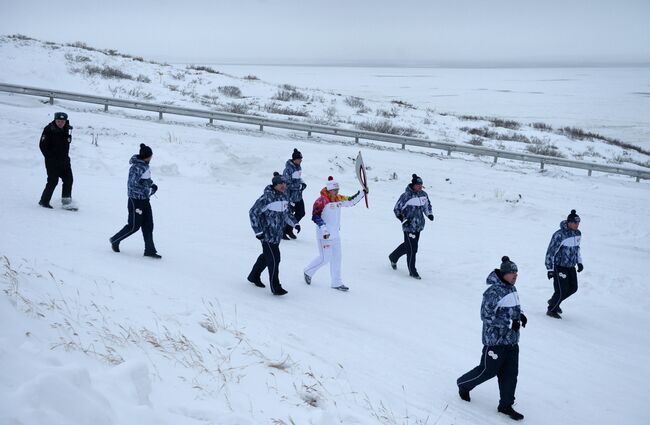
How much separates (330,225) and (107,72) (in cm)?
3099

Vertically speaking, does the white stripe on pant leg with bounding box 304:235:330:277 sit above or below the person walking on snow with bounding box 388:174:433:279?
below

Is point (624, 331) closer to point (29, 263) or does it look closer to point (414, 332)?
point (414, 332)

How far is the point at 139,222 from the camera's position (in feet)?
32.2

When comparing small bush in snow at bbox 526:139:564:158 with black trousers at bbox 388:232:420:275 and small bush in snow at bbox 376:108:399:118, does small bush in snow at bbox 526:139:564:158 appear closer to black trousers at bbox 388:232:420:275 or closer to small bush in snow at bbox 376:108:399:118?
small bush in snow at bbox 376:108:399:118

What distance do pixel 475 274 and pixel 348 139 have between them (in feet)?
50.2

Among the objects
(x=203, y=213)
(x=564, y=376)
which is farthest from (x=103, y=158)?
(x=564, y=376)

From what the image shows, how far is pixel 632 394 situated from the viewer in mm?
7805

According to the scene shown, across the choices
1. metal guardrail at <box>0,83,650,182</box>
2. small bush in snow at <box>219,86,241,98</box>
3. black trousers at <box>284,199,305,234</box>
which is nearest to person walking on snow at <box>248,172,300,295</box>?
black trousers at <box>284,199,305,234</box>

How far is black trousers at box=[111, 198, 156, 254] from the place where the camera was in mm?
9766

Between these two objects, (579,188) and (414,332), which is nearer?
(414,332)

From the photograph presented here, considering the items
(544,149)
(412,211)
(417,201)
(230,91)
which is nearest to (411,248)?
(412,211)

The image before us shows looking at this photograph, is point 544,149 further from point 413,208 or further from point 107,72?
point 107,72

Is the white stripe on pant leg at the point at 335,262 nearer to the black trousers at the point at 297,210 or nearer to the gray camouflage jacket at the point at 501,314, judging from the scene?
the black trousers at the point at 297,210

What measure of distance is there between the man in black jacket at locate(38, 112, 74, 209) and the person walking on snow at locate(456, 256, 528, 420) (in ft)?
29.7
